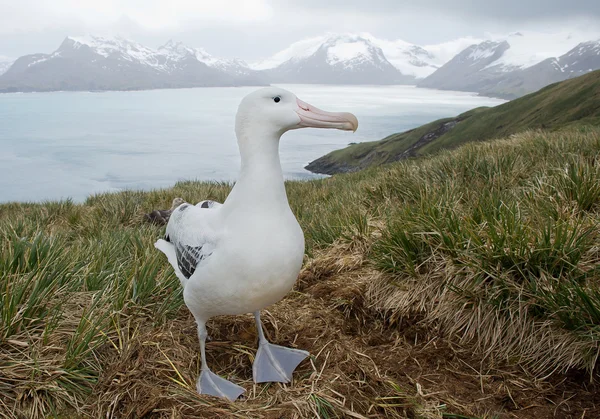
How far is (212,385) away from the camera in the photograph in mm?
2641

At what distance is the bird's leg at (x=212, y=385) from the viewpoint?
2.59m

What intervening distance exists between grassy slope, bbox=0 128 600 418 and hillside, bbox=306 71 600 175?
71.7 feet

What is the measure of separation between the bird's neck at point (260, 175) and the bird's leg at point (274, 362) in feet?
2.71

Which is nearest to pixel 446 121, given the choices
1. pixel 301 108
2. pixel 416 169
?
pixel 416 169

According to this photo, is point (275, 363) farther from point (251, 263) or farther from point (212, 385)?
point (251, 263)

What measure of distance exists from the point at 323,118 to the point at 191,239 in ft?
3.36

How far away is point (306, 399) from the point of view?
2.46 metres

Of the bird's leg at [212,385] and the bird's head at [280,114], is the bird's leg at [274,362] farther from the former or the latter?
the bird's head at [280,114]

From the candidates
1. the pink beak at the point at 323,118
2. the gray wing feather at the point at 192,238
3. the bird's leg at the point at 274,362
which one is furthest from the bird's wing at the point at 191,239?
the pink beak at the point at 323,118

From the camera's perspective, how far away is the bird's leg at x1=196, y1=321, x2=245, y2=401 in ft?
8.49

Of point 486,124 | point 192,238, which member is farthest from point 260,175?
point 486,124

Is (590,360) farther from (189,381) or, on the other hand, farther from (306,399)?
(189,381)

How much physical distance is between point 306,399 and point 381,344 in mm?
872

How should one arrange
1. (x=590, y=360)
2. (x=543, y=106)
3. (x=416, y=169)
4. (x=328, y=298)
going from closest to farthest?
(x=590, y=360) → (x=328, y=298) → (x=416, y=169) → (x=543, y=106)
